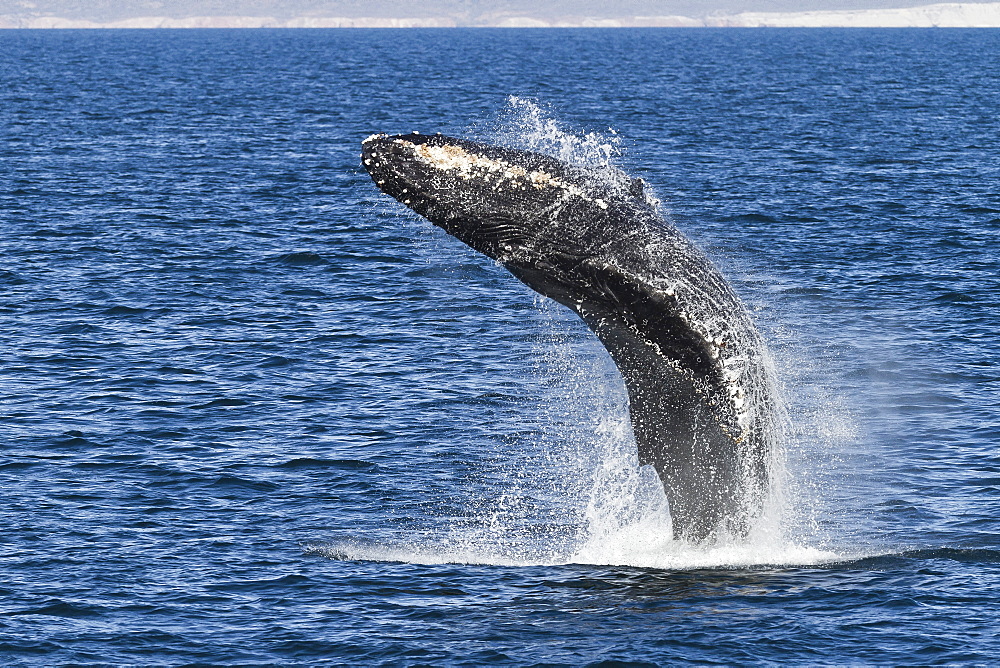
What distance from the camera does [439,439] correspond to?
1086 inches

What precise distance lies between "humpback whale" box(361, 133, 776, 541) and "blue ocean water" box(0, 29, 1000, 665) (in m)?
1.63

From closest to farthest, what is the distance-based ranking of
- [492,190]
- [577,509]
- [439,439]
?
[492,190] < [577,509] < [439,439]

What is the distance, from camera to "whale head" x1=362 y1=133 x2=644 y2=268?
51.6 feet

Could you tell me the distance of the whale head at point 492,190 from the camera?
1572 centimetres

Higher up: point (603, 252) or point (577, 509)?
point (603, 252)

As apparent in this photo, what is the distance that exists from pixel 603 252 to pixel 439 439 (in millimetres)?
12371

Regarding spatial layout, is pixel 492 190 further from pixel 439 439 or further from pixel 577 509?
pixel 439 439

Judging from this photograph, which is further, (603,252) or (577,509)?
(577,509)

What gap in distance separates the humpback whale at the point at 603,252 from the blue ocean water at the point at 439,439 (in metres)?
1.63

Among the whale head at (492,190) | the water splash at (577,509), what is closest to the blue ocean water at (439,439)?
the water splash at (577,509)

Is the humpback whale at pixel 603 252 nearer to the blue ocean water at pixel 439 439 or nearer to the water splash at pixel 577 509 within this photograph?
the water splash at pixel 577 509

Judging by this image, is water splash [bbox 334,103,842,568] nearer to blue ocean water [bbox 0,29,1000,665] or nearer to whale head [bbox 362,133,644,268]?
blue ocean water [bbox 0,29,1000,665]

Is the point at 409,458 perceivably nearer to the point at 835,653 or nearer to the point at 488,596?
the point at 488,596

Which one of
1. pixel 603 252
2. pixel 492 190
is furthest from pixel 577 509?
pixel 492 190
